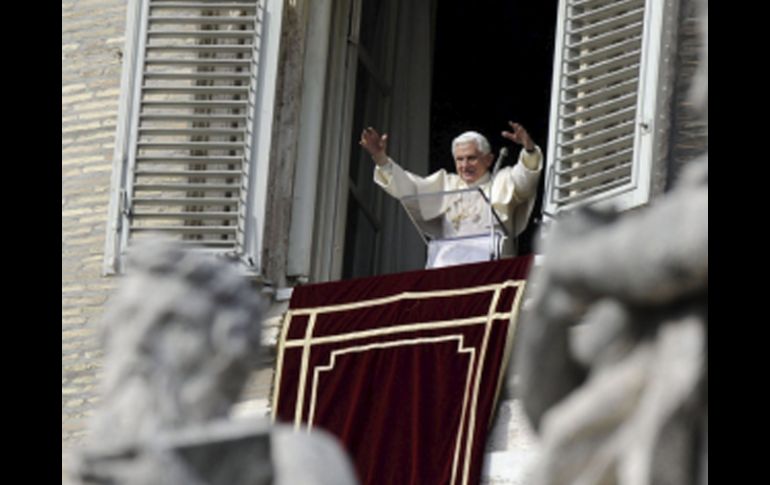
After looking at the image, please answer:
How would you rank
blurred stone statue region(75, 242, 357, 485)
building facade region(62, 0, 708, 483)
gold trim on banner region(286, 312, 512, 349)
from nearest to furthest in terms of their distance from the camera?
blurred stone statue region(75, 242, 357, 485)
gold trim on banner region(286, 312, 512, 349)
building facade region(62, 0, 708, 483)

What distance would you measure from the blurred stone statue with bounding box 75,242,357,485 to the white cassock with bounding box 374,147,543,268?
7.48 metres

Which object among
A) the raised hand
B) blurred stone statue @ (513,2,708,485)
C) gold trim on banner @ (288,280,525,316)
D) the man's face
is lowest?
gold trim on banner @ (288,280,525,316)

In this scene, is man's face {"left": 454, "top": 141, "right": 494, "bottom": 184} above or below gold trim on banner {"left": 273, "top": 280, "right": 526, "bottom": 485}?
above

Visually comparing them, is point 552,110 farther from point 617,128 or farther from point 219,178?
point 219,178

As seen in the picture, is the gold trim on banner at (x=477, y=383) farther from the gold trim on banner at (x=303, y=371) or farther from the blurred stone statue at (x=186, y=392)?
the blurred stone statue at (x=186, y=392)

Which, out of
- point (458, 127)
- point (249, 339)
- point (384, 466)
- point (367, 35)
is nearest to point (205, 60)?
point (367, 35)

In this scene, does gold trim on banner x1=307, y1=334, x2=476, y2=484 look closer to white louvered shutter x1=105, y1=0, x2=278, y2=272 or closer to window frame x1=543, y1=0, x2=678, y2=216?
window frame x1=543, y1=0, x2=678, y2=216

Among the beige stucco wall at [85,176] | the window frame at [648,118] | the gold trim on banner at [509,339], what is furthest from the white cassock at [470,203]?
the beige stucco wall at [85,176]

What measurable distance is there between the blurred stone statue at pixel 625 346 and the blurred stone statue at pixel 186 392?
1.38 feet

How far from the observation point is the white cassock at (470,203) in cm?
1215

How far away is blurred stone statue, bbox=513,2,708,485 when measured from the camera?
145 inches

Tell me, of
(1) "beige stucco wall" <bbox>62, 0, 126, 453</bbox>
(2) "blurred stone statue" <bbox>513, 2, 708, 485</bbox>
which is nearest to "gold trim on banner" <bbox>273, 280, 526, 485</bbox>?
(1) "beige stucco wall" <bbox>62, 0, 126, 453</bbox>

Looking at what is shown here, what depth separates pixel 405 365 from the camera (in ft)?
37.3

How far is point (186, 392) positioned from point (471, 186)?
26.6 ft
